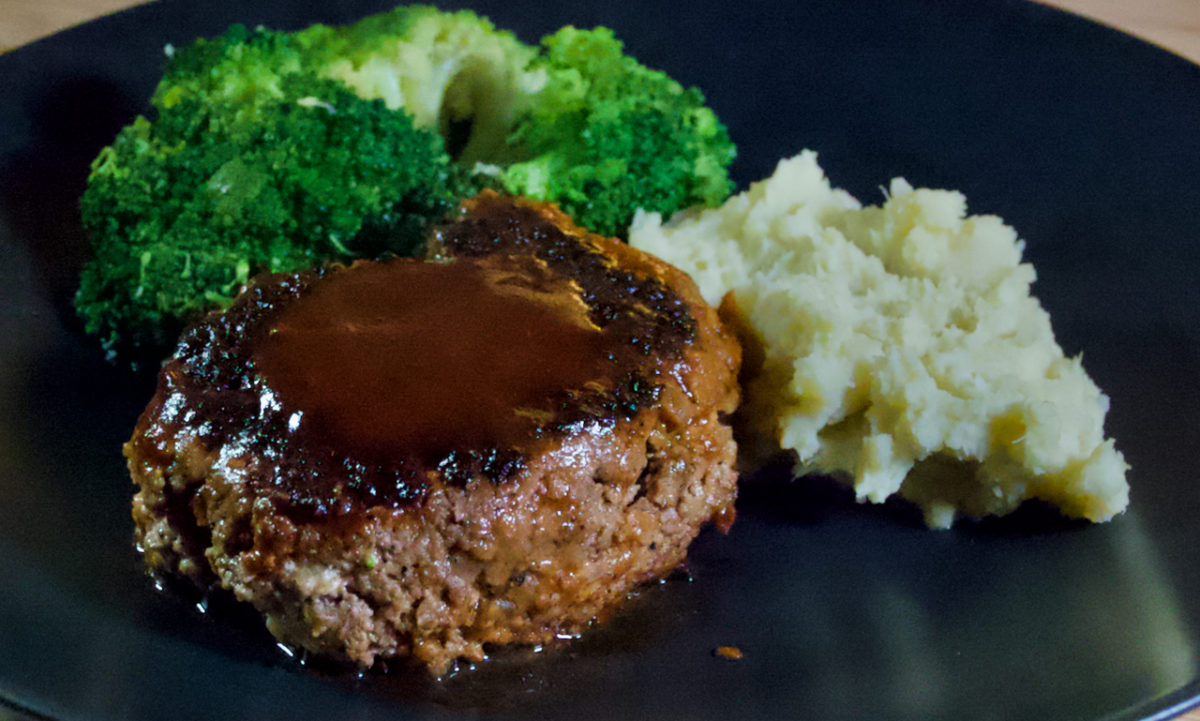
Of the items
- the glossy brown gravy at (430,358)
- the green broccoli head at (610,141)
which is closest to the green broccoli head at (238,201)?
the green broccoli head at (610,141)

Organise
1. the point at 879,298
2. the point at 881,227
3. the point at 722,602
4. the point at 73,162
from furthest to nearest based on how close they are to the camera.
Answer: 1. the point at 73,162
2. the point at 881,227
3. the point at 879,298
4. the point at 722,602

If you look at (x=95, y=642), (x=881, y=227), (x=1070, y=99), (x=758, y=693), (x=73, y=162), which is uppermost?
(x=73, y=162)

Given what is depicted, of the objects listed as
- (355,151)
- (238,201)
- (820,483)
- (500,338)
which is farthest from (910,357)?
(238,201)

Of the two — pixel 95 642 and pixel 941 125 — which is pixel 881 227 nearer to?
pixel 941 125

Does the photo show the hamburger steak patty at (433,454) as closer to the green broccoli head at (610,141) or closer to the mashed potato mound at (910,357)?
the mashed potato mound at (910,357)

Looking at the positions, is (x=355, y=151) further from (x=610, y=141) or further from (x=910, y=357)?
(x=910, y=357)

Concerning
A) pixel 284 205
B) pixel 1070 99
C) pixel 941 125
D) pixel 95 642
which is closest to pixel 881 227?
pixel 941 125

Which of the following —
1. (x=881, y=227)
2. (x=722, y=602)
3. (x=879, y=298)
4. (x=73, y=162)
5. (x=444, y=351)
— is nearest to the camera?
(x=444, y=351)
